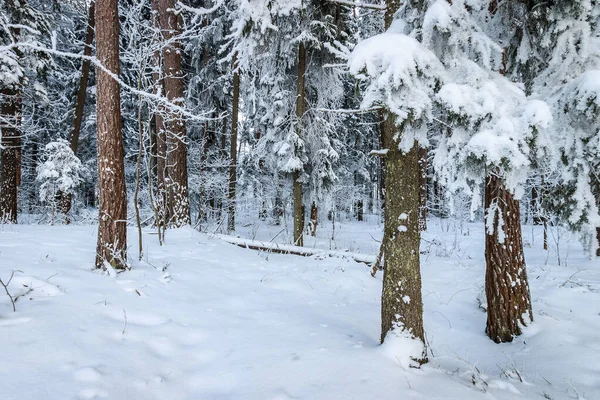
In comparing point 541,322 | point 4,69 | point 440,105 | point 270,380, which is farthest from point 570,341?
point 4,69

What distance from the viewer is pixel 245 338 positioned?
356cm

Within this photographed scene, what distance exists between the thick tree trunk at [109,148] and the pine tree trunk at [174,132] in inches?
151

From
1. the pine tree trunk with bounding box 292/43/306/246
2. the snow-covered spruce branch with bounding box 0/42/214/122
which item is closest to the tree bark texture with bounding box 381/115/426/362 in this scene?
the snow-covered spruce branch with bounding box 0/42/214/122

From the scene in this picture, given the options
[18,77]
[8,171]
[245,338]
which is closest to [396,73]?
[245,338]

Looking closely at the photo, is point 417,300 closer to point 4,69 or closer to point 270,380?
point 270,380

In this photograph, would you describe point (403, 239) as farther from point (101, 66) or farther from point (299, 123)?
point (299, 123)

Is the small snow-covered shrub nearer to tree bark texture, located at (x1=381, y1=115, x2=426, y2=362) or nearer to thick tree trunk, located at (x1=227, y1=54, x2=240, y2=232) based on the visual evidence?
thick tree trunk, located at (x1=227, y1=54, x2=240, y2=232)

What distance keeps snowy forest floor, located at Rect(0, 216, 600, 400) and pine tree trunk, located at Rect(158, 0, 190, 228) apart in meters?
3.21

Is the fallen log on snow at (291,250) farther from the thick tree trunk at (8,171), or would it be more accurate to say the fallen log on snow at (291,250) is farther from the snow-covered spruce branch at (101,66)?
the thick tree trunk at (8,171)

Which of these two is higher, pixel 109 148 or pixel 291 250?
pixel 109 148

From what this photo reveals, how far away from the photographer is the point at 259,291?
523 cm

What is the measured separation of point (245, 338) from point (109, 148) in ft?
11.2

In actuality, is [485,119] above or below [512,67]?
below

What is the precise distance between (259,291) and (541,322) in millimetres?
3939
